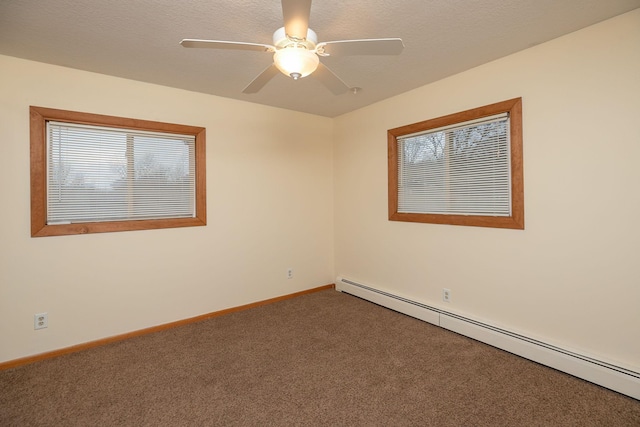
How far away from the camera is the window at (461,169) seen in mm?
2635

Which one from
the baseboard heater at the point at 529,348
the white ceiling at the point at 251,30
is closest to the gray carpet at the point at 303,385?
the baseboard heater at the point at 529,348

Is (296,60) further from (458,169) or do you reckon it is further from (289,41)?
(458,169)

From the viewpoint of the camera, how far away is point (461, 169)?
3037 millimetres

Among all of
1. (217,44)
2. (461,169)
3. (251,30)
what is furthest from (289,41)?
(461,169)

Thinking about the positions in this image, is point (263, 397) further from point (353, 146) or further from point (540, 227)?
point (353, 146)

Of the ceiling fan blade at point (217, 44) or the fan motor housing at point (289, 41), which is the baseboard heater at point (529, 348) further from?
the ceiling fan blade at point (217, 44)

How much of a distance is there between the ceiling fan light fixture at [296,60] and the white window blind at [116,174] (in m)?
2.07

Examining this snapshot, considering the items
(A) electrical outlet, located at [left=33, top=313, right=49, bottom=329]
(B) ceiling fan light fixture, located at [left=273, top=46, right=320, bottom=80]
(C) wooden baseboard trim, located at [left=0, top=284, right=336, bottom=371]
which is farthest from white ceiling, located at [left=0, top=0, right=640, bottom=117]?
(C) wooden baseboard trim, located at [left=0, top=284, right=336, bottom=371]

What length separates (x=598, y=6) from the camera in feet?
6.40

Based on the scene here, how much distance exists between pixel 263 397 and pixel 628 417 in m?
2.22

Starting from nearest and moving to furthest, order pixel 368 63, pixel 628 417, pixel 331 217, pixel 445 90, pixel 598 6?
pixel 628 417
pixel 598 6
pixel 368 63
pixel 445 90
pixel 331 217

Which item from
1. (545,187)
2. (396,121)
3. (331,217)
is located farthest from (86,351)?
(545,187)

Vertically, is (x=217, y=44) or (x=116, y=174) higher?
(x=217, y=44)

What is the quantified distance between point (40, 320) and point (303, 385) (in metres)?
2.32
